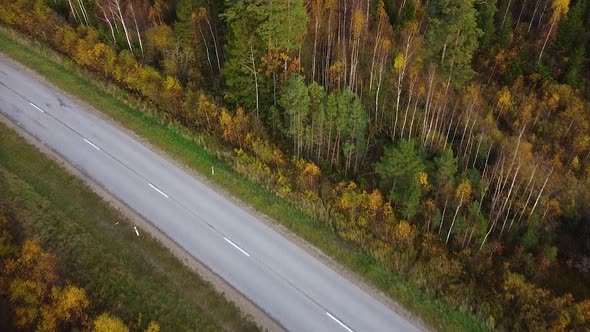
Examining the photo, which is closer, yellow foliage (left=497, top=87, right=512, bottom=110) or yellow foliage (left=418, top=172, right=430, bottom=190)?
yellow foliage (left=418, top=172, right=430, bottom=190)

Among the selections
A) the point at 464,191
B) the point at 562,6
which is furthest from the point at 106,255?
the point at 562,6

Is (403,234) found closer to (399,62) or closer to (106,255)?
(399,62)

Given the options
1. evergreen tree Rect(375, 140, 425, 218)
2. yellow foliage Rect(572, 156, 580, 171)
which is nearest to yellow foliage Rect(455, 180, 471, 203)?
evergreen tree Rect(375, 140, 425, 218)

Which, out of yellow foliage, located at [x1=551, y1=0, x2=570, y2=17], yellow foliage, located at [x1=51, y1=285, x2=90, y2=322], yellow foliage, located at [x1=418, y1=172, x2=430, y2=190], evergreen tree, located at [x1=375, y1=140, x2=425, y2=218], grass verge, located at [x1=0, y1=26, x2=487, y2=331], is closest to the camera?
yellow foliage, located at [x1=51, y1=285, x2=90, y2=322]

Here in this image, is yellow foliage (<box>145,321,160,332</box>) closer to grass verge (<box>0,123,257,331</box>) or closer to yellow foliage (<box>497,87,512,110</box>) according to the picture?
grass verge (<box>0,123,257,331</box>)

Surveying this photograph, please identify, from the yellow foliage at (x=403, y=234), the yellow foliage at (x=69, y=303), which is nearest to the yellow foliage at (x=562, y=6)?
the yellow foliage at (x=403, y=234)
